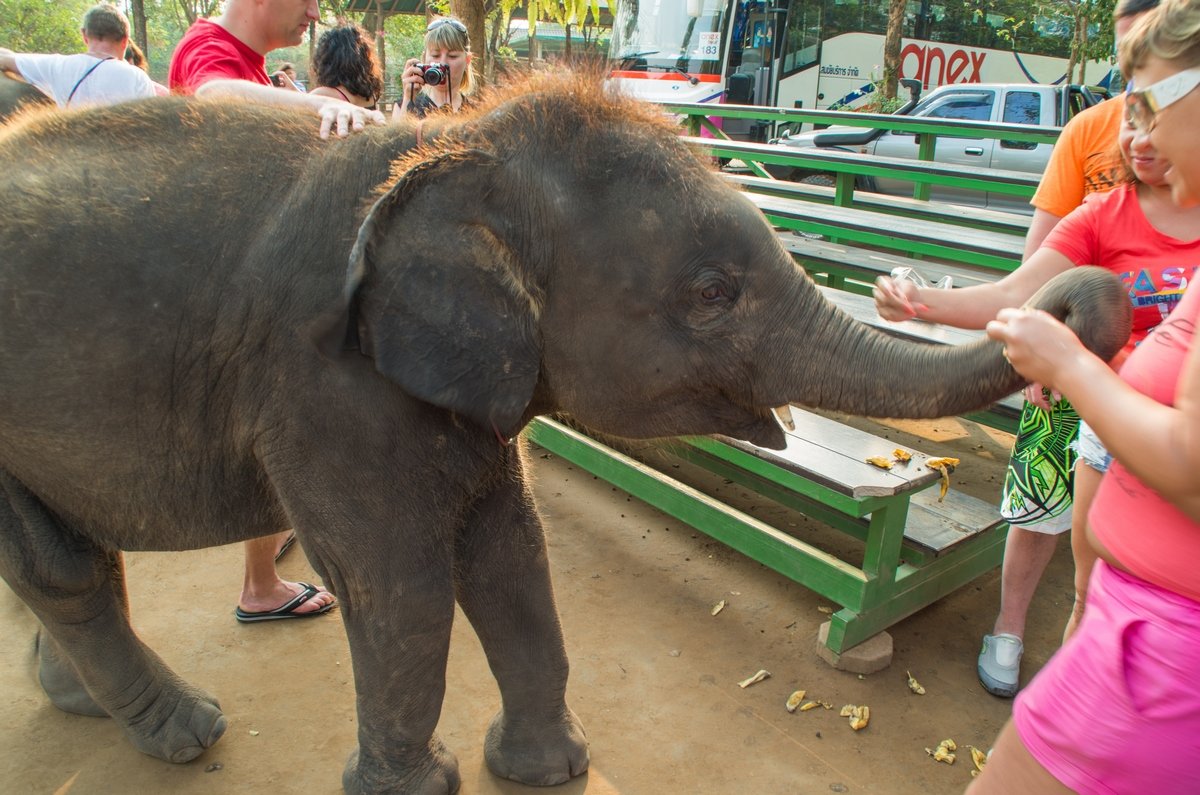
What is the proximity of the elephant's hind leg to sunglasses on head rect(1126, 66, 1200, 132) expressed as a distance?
9.16 feet

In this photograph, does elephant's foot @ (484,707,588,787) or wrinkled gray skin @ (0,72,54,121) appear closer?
elephant's foot @ (484,707,588,787)

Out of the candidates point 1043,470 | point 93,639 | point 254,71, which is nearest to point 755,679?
point 1043,470

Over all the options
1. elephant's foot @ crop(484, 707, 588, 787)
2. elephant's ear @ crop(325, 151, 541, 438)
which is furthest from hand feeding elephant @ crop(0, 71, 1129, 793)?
elephant's foot @ crop(484, 707, 588, 787)

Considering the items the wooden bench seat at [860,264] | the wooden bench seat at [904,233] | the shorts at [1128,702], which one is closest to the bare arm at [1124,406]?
the shorts at [1128,702]

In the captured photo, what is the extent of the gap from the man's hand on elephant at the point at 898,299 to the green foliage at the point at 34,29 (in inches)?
1202

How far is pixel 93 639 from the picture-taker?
106 inches

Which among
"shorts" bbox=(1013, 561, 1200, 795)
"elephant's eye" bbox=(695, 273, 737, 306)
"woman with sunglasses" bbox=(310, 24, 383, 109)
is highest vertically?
"woman with sunglasses" bbox=(310, 24, 383, 109)

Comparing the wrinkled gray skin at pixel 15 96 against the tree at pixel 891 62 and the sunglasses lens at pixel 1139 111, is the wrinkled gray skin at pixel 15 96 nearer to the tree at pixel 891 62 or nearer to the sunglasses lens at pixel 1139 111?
the sunglasses lens at pixel 1139 111

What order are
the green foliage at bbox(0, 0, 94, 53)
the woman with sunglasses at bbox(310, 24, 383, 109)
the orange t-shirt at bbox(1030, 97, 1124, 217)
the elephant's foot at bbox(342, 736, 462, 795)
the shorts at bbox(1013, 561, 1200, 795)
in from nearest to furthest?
1. the shorts at bbox(1013, 561, 1200, 795)
2. the elephant's foot at bbox(342, 736, 462, 795)
3. the orange t-shirt at bbox(1030, 97, 1124, 217)
4. the woman with sunglasses at bbox(310, 24, 383, 109)
5. the green foliage at bbox(0, 0, 94, 53)

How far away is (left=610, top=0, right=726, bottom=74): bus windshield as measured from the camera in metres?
15.6

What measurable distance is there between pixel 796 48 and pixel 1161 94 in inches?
630

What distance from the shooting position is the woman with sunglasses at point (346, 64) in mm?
4207

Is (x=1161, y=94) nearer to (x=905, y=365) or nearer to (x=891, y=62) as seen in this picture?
(x=905, y=365)

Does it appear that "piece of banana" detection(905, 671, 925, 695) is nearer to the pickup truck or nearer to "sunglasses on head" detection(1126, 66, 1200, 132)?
"sunglasses on head" detection(1126, 66, 1200, 132)
